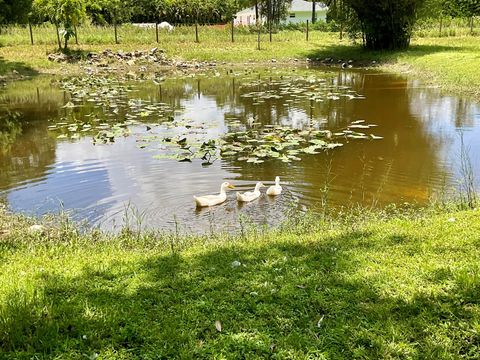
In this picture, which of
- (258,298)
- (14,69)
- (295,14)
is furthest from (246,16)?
(258,298)

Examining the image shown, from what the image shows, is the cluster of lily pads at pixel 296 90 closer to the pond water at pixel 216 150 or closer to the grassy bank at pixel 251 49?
the pond water at pixel 216 150

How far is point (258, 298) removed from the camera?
3861mm

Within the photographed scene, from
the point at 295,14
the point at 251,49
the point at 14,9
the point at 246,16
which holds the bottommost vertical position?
the point at 251,49

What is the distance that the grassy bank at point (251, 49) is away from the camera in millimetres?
22105

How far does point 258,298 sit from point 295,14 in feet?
297

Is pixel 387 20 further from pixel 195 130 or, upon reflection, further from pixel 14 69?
pixel 14 69

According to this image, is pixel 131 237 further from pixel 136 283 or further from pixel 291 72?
pixel 291 72

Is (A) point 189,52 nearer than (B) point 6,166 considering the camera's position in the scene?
No

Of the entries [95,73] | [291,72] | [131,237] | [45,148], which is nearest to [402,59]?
[291,72]

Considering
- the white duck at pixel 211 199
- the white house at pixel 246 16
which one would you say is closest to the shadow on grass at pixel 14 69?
the white duck at pixel 211 199

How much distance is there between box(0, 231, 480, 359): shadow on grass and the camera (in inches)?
128

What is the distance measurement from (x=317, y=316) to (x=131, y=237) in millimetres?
3227

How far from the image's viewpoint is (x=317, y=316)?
11.8 ft

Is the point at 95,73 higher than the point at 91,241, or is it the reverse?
the point at 95,73
